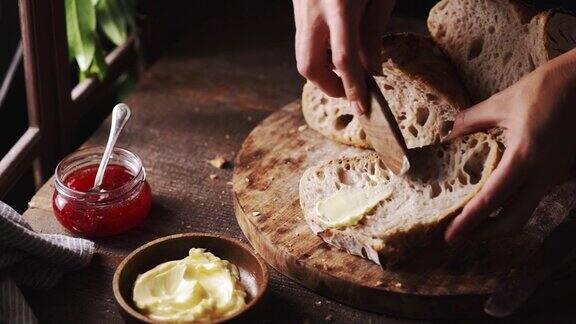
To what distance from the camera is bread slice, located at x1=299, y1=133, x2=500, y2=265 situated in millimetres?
2146

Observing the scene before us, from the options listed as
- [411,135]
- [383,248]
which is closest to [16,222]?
[383,248]

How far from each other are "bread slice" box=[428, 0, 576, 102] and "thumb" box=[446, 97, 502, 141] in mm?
492

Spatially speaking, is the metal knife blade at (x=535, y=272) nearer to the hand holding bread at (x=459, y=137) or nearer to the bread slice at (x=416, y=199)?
the hand holding bread at (x=459, y=137)

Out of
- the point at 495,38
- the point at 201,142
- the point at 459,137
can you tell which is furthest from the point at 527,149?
the point at 201,142

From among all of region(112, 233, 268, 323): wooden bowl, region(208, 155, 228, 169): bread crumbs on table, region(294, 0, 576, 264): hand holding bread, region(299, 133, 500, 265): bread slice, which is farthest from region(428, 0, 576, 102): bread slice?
region(112, 233, 268, 323): wooden bowl

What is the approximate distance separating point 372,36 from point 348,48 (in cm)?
19

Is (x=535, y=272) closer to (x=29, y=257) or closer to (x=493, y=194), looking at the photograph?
(x=493, y=194)

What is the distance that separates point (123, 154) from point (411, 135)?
3.03 ft

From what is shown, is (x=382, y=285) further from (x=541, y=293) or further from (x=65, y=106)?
(x=65, y=106)

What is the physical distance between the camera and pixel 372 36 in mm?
2303

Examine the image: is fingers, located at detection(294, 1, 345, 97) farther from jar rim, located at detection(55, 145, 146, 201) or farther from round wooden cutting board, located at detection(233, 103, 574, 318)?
jar rim, located at detection(55, 145, 146, 201)

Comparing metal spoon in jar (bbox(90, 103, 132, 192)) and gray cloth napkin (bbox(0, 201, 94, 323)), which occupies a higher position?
metal spoon in jar (bbox(90, 103, 132, 192))

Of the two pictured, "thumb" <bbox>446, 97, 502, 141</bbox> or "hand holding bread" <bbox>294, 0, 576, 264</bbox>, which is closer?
"hand holding bread" <bbox>294, 0, 576, 264</bbox>

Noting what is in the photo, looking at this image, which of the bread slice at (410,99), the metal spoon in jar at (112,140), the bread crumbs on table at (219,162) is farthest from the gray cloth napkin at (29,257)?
the bread slice at (410,99)
